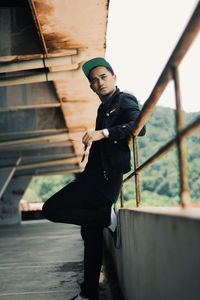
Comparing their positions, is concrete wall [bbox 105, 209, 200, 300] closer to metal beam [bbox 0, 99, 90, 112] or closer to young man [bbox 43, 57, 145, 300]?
young man [bbox 43, 57, 145, 300]

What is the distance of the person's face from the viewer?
10.5 feet

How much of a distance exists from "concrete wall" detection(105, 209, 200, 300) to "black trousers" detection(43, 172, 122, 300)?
1.26 ft

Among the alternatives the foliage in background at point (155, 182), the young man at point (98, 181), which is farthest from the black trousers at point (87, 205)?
the foliage in background at point (155, 182)

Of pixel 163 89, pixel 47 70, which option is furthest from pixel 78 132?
pixel 163 89

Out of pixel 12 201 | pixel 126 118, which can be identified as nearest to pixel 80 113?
pixel 126 118

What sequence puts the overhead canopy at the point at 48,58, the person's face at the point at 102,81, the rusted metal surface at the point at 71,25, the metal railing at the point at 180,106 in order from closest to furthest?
the metal railing at the point at 180,106 → the person's face at the point at 102,81 → the rusted metal surface at the point at 71,25 → the overhead canopy at the point at 48,58

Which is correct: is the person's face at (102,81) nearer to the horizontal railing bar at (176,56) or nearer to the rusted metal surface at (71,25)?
the horizontal railing bar at (176,56)

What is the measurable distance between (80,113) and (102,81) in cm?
970

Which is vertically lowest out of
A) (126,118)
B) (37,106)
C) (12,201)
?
(12,201)

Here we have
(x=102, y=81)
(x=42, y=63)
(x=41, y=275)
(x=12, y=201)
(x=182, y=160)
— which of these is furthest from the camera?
(x=12, y=201)

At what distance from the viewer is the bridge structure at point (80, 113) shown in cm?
149

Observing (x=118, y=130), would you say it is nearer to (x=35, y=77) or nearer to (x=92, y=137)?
(x=92, y=137)

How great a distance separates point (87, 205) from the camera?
3.06 meters

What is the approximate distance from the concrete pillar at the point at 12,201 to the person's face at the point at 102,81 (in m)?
23.7
